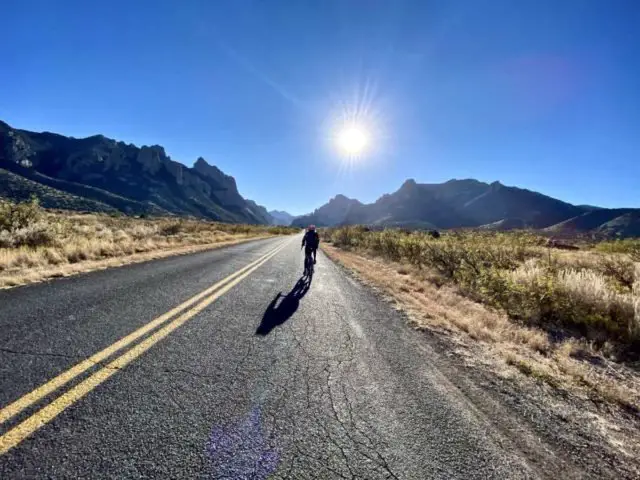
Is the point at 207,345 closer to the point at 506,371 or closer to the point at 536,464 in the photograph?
the point at 536,464

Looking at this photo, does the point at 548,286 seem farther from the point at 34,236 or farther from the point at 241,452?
the point at 34,236

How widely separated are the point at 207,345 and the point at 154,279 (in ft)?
18.2

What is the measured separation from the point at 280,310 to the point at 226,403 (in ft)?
12.5

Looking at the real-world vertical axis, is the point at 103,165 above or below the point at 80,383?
above

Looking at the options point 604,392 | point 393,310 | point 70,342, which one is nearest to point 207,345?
point 70,342

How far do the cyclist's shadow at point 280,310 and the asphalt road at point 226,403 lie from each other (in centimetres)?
9

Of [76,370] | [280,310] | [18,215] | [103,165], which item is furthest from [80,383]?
[103,165]

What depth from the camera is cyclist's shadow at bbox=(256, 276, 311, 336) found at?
5587 millimetres

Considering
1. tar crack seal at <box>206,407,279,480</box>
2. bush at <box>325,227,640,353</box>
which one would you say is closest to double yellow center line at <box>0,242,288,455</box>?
tar crack seal at <box>206,407,279,480</box>

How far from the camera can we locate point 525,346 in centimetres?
579

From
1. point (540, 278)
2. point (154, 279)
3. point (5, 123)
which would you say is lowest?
point (154, 279)

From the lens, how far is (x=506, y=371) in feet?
14.9

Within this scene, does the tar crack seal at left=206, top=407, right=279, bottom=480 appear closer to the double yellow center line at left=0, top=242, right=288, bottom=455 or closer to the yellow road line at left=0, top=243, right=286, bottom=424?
the double yellow center line at left=0, top=242, right=288, bottom=455

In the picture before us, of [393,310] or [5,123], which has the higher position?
[5,123]
